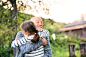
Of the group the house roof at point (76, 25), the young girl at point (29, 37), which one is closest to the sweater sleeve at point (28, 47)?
the young girl at point (29, 37)

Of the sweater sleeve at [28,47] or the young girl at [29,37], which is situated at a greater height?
the young girl at [29,37]

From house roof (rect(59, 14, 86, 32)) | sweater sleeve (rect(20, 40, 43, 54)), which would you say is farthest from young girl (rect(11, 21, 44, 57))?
house roof (rect(59, 14, 86, 32))

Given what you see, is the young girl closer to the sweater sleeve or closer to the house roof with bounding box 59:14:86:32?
the sweater sleeve

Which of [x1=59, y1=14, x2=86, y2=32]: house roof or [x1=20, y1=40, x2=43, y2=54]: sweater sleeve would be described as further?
[x1=59, y1=14, x2=86, y2=32]: house roof

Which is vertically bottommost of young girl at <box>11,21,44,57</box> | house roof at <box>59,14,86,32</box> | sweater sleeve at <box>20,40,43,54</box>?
house roof at <box>59,14,86,32</box>

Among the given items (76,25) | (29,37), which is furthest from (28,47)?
(76,25)

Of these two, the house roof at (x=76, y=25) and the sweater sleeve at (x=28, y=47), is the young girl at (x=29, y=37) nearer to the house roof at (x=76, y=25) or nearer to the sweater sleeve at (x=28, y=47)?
the sweater sleeve at (x=28, y=47)

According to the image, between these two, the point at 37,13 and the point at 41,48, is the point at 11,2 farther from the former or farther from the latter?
the point at 41,48

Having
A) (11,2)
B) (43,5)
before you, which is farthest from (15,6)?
(43,5)

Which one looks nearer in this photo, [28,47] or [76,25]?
[28,47]

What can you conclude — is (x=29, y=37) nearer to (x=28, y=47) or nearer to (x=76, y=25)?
(x=28, y=47)

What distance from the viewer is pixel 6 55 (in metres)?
5.45

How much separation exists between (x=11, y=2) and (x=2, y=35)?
126 cm

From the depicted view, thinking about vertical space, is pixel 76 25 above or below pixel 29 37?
below
